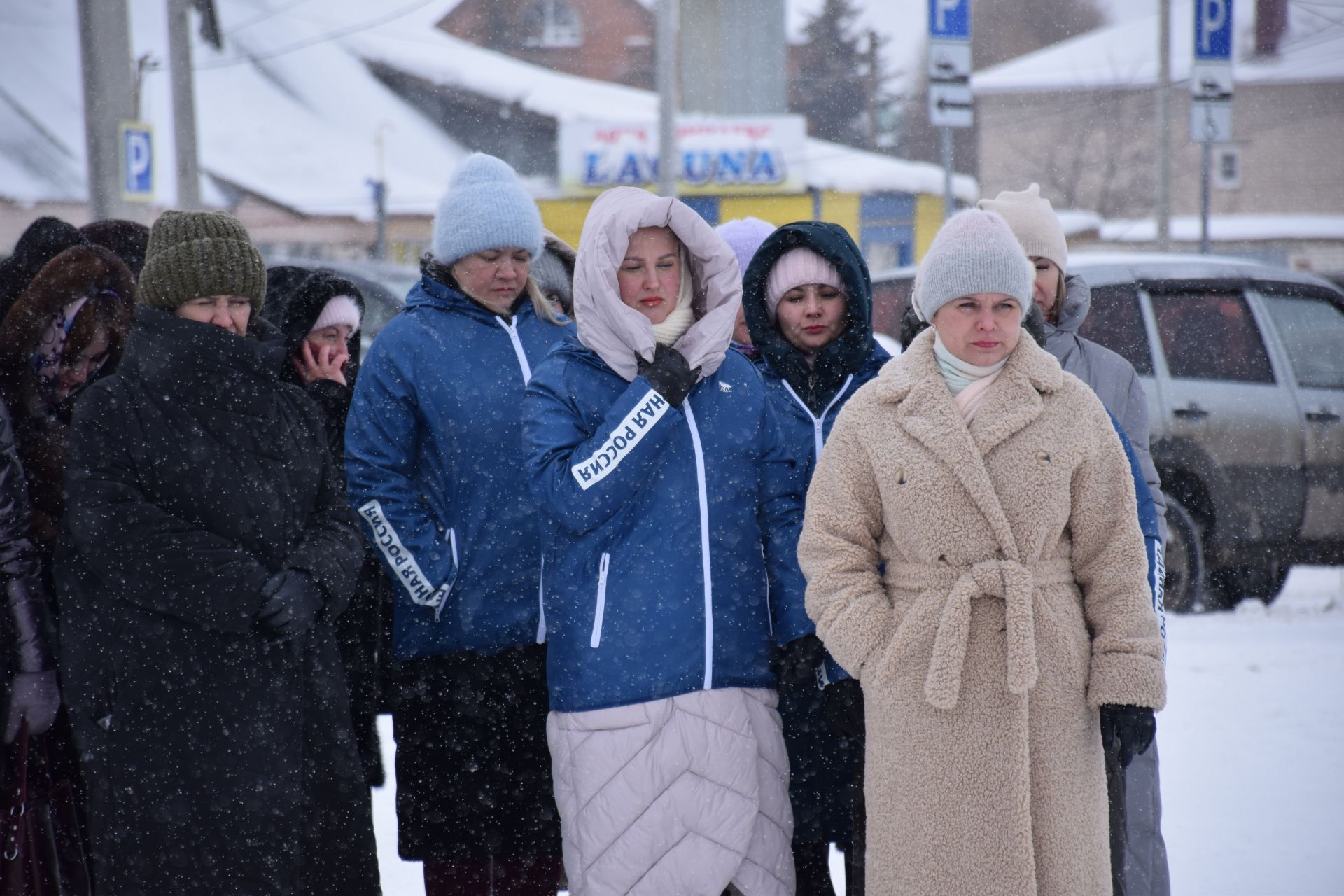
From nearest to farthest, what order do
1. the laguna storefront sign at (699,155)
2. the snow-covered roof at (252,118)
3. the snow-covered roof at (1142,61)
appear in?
the laguna storefront sign at (699,155) → the snow-covered roof at (252,118) → the snow-covered roof at (1142,61)

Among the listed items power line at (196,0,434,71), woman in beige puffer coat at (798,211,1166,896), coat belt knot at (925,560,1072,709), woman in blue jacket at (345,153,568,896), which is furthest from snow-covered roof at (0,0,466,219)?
coat belt knot at (925,560,1072,709)

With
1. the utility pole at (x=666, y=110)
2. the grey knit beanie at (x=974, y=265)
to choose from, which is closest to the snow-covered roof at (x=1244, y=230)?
the utility pole at (x=666, y=110)

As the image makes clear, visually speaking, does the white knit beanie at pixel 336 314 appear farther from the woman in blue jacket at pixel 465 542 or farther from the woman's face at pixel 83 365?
the woman's face at pixel 83 365

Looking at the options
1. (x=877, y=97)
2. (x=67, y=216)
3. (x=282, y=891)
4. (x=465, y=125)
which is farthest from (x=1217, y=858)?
(x=877, y=97)

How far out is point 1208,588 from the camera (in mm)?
6930

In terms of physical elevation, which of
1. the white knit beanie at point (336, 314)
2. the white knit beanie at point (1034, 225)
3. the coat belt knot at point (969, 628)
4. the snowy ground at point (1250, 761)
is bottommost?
the snowy ground at point (1250, 761)

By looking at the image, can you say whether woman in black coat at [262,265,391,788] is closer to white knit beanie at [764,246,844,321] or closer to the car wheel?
white knit beanie at [764,246,844,321]

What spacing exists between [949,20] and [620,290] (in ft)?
32.3

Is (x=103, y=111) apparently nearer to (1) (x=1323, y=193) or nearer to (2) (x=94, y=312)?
(2) (x=94, y=312)

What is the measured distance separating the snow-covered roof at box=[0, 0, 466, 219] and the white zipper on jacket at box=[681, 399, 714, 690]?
2584 centimetres

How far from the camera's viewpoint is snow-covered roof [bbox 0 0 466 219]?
27.8 metres

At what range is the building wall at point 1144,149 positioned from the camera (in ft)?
146

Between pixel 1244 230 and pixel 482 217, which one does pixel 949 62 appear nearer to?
pixel 482 217

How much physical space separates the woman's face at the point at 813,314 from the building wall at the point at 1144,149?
42.4m
